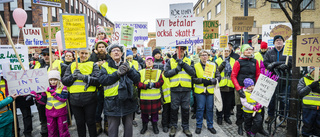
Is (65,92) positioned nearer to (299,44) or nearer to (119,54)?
(119,54)

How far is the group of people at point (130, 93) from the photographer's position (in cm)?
290

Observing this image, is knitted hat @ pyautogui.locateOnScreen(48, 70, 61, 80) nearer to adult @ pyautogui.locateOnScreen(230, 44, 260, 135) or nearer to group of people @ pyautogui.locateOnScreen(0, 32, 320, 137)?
group of people @ pyautogui.locateOnScreen(0, 32, 320, 137)

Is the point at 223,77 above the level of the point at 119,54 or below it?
below

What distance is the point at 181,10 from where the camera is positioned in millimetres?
5000

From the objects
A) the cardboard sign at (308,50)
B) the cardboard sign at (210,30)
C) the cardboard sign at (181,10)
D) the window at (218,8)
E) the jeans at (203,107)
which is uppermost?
the window at (218,8)

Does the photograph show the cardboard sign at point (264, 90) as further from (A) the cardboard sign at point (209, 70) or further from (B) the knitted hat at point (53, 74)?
(B) the knitted hat at point (53, 74)

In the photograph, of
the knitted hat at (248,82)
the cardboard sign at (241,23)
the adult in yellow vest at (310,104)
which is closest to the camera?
the adult in yellow vest at (310,104)

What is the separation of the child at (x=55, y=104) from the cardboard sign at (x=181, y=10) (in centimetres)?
355

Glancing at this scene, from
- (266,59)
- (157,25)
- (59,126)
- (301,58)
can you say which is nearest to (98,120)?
(59,126)

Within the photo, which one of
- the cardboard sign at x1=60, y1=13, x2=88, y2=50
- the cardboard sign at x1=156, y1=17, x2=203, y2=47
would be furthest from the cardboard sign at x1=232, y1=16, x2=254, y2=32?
the cardboard sign at x1=60, y1=13, x2=88, y2=50

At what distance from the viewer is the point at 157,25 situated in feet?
13.6

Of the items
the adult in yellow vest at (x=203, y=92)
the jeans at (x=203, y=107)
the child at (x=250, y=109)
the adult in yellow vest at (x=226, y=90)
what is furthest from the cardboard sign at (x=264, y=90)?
the adult in yellow vest at (x=226, y=90)

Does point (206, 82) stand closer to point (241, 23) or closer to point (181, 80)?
point (181, 80)

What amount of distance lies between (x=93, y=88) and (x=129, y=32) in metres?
1.37
